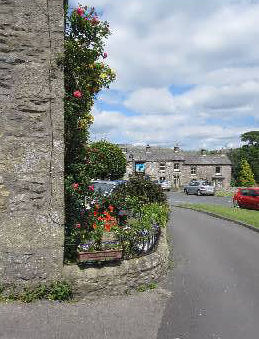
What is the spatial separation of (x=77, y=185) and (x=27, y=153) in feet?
4.09

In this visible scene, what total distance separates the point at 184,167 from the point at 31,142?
200 feet

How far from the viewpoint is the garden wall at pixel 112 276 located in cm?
689

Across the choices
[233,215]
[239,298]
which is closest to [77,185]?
[239,298]

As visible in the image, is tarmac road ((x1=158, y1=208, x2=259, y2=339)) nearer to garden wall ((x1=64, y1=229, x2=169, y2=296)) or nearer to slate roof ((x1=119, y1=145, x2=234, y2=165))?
garden wall ((x1=64, y1=229, x2=169, y2=296))

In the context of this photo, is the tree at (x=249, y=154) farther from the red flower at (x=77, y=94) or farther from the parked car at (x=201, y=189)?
the red flower at (x=77, y=94)

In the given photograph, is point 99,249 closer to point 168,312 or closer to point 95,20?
point 168,312

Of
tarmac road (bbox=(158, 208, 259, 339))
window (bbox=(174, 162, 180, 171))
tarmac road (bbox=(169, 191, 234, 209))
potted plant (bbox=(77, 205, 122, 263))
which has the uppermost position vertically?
window (bbox=(174, 162, 180, 171))

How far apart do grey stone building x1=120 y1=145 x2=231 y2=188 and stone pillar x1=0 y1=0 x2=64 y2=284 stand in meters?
58.2

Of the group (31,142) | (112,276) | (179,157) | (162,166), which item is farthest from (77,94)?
(179,157)

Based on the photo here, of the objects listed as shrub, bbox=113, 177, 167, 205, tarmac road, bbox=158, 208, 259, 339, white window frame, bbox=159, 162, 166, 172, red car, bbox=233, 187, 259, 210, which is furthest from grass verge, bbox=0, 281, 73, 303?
white window frame, bbox=159, 162, 166, 172

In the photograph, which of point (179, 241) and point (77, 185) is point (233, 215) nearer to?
point (179, 241)

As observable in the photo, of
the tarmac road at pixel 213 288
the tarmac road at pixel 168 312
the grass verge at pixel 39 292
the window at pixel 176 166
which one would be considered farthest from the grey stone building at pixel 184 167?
the grass verge at pixel 39 292

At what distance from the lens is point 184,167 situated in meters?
66.9

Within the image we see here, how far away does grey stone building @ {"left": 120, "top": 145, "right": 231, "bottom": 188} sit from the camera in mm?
66312
